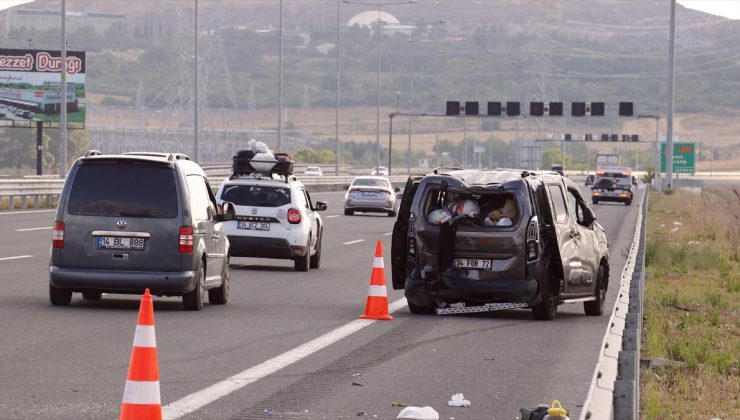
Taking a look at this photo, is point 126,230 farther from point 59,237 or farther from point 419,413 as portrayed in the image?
point 419,413

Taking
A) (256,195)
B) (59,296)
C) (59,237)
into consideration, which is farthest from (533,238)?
(256,195)

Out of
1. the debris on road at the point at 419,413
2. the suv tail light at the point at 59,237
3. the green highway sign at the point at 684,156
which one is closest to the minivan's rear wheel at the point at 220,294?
the suv tail light at the point at 59,237

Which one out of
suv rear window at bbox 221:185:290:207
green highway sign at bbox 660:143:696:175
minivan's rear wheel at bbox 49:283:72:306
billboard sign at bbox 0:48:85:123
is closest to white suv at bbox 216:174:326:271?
suv rear window at bbox 221:185:290:207

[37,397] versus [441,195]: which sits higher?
[441,195]

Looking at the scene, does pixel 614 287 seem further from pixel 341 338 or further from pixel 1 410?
pixel 1 410

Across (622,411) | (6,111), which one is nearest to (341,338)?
(622,411)

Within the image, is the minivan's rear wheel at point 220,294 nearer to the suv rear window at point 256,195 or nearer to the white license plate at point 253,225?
the white license plate at point 253,225

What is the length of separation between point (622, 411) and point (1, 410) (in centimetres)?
446

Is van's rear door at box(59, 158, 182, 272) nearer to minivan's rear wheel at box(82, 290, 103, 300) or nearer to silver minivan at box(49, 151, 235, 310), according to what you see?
silver minivan at box(49, 151, 235, 310)

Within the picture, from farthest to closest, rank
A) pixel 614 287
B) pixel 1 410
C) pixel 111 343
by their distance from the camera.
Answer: pixel 614 287
pixel 111 343
pixel 1 410

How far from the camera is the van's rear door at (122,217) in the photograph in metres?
17.0

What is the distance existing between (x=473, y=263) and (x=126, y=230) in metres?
3.69

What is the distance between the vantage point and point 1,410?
32.7ft

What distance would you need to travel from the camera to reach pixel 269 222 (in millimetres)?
25391
